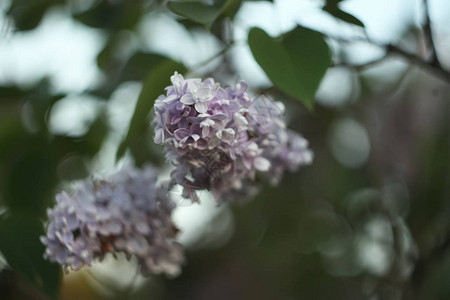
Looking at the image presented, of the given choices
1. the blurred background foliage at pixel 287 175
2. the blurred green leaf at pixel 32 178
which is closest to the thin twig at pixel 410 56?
the blurred background foliage at pixel 287 175

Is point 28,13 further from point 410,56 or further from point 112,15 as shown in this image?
point 410,56

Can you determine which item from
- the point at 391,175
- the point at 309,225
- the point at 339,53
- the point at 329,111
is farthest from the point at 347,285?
the point at 339,53

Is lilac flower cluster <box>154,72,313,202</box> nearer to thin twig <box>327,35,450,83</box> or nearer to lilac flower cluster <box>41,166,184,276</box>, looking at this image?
lilac flower cluster <box>41,166,184,276</box>

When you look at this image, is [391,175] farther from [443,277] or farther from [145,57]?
[145,57]

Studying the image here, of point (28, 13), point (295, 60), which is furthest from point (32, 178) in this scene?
point (295, 60)

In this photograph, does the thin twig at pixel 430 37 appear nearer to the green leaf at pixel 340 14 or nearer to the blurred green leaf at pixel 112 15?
the green leaf at pixel 340 14
